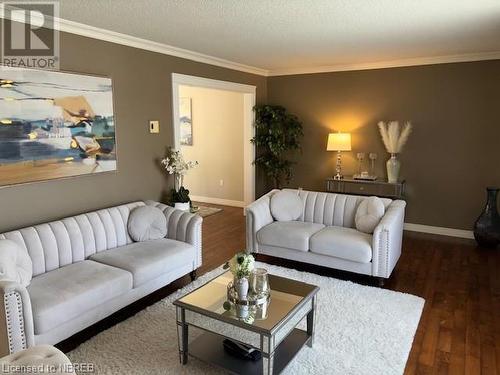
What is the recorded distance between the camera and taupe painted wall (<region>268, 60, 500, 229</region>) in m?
4.89

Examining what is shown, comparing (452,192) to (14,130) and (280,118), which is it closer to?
(280,118)

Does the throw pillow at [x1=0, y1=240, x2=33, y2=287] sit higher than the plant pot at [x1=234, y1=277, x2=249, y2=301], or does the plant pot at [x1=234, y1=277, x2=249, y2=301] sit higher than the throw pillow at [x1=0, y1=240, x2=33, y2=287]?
the throw pillow at [x1=0, y1=240, x2=33, y2=287]

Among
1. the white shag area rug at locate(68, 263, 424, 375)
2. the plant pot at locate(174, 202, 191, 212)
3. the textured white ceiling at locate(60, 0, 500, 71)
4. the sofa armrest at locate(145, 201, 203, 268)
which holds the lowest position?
the white shag area rug at locate(68, 263, 424, 375)

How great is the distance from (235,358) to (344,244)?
1700 mm

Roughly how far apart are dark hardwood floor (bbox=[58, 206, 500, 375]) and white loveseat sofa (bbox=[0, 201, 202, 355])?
0.85 feet

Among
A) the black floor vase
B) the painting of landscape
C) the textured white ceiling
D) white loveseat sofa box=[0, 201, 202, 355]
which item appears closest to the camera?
white loveseat sofa box=[0, 201, 202, 355]

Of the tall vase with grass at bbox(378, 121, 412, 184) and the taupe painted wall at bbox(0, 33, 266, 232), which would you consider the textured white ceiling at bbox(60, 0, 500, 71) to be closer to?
the taupe painted wall at bbox(0, 33, 266, 232)

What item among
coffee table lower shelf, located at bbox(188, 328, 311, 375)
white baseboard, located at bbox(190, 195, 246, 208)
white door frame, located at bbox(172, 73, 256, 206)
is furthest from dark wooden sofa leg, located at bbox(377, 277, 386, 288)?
white baseboard, located at bbox(190, 195, 246, 208)

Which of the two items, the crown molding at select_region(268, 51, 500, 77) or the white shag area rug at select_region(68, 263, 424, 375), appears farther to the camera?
the crown molding at select_region(268, 51, 500, 77)

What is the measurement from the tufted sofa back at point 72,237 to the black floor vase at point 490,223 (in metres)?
4.19

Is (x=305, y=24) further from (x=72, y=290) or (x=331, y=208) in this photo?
(x=72, y=290)

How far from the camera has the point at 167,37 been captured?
3877mm

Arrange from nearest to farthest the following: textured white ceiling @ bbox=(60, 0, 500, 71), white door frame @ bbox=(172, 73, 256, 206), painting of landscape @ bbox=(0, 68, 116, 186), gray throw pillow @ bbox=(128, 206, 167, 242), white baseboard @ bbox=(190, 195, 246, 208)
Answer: textured white ceiling @ bbox=(60, 0, 500, 71) → painting of landscape @ bbox=(0, 68, 116, 186) → gray throw pillow @ bbox=(128, 206, 167, 242) → white door frame @ bbox=(172, 73, 256, 206) → white baseboard @ bbox=(190, 195, 246, 208)

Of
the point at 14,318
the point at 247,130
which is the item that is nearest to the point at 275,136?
the point at 247,130
